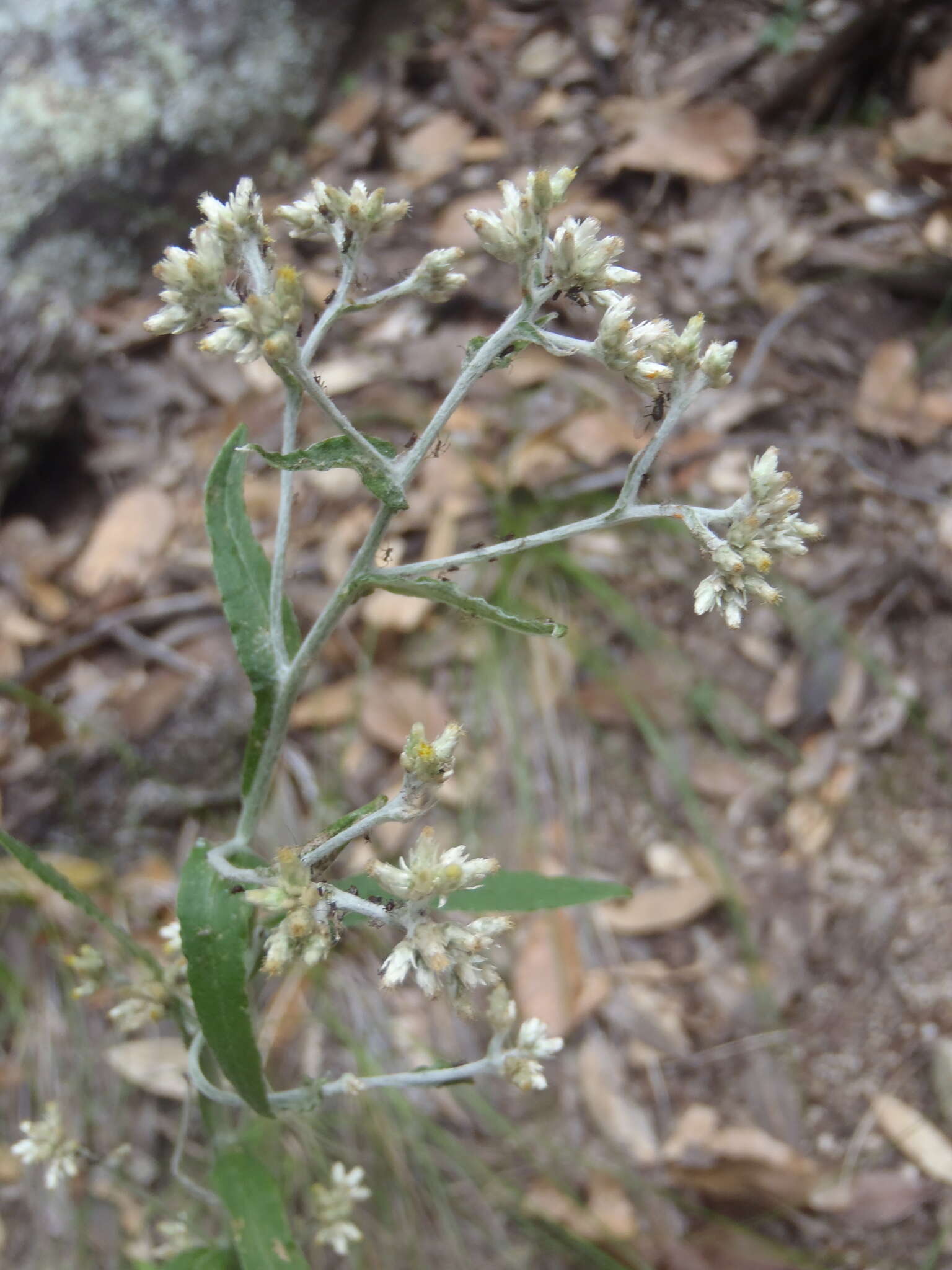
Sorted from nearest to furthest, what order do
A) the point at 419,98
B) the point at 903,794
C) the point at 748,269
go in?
the point at 903,794 < the point at 748,269 < the point at 419,98

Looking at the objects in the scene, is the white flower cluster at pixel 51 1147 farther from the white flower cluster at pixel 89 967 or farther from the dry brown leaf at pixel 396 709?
the dry brown leaf at pixel 396 709

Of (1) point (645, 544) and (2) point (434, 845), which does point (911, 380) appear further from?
(2) point (434, 845)

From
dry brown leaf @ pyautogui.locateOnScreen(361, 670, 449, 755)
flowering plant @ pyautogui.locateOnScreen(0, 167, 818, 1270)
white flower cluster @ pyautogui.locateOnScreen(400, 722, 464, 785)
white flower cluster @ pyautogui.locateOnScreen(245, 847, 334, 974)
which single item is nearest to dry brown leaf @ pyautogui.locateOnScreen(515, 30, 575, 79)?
dry brown leaf @ pyautogui.locateOnScreen(361, 670, 449, 755)

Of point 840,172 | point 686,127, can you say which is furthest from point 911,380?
point 686,127

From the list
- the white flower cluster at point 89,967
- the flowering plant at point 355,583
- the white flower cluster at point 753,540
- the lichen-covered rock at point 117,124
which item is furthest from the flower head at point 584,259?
the lichen-covered rock at point 117,124

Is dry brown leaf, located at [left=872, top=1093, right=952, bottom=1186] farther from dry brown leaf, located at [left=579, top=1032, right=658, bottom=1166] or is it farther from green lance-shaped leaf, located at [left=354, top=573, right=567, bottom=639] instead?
green lance-shaped leaf, located at [left=354, top=573, right=567, bottom=639]

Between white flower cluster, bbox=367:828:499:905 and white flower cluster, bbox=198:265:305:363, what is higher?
white flower cluster, bbox=198:265:305:363

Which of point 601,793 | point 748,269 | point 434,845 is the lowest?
point 601,793
